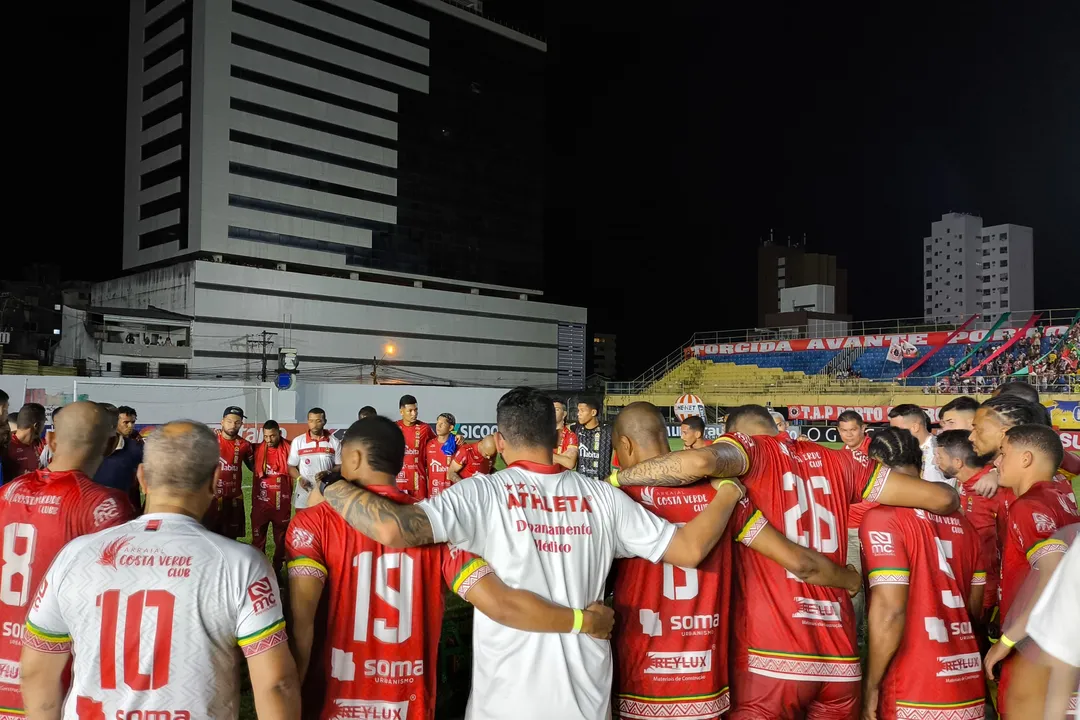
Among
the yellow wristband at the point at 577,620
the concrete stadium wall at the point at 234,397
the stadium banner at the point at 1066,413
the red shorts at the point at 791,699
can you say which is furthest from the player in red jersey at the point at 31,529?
the stadium banner at the point at 1066,413

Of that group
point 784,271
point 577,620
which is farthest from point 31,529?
point 784,271

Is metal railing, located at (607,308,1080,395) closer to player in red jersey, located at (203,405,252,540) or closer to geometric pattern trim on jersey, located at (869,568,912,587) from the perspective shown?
player in red jersey, located at (203,405,252,540)

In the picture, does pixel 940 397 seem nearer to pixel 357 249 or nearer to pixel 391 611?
pixel 391 611

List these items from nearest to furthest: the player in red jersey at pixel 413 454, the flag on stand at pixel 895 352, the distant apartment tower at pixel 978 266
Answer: the player in red jersey at pixel 413 454
the flag on stand at pixel 895 352
the distant apartment tower at pixel 978 266

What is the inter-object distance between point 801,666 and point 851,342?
47821mm

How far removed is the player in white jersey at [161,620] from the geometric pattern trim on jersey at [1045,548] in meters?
2.87

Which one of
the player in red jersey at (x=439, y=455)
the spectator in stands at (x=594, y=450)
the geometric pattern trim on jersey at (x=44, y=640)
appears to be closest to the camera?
the geometric pattern trim on jersey at (x=44, y=640)

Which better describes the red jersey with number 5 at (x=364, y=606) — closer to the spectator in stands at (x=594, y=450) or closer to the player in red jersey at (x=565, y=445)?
the player in red jersey at (x=565, y=445)

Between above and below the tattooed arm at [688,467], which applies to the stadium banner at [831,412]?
below

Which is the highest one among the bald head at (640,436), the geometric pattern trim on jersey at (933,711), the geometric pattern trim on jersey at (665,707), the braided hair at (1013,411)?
the braided hair at (1013,411)

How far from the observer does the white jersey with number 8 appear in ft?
7.66

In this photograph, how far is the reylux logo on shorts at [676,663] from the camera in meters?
3.29

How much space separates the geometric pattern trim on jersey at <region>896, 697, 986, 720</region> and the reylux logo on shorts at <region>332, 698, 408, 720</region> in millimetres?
2275

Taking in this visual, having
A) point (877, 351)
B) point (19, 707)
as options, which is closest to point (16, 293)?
point (877, 351)
